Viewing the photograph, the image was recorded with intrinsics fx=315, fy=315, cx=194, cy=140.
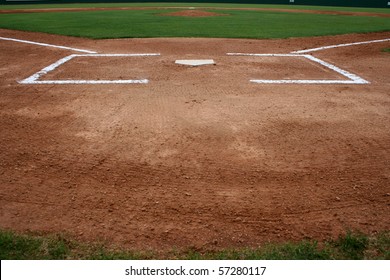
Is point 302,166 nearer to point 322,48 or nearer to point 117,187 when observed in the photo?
point 117,187

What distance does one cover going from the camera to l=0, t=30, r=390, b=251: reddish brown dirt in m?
2.32

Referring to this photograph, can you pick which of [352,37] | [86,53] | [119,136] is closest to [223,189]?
[119,136]

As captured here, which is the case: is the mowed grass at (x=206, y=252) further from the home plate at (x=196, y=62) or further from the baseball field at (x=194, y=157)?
the home plate at (x=196, y=62)

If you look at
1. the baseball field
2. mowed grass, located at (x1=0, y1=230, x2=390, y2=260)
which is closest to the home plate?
the baseball field

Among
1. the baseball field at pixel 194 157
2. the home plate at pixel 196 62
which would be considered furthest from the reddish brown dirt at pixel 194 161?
the home plate at pixel 196 62

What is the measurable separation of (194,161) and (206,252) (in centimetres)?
112

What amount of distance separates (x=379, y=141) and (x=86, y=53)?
6433 millimetres

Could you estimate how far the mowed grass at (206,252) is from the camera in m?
2.01

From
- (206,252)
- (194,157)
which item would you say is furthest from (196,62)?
(206,252)

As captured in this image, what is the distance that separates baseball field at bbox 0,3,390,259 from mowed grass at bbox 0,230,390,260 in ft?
0.05

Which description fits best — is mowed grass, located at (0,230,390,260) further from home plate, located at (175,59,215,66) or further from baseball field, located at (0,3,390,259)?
home plate, located at (175,59,215,66)

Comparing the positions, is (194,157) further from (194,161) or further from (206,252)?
(206,252)

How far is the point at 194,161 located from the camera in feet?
10.0

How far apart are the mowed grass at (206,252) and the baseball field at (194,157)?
0.02 metres
